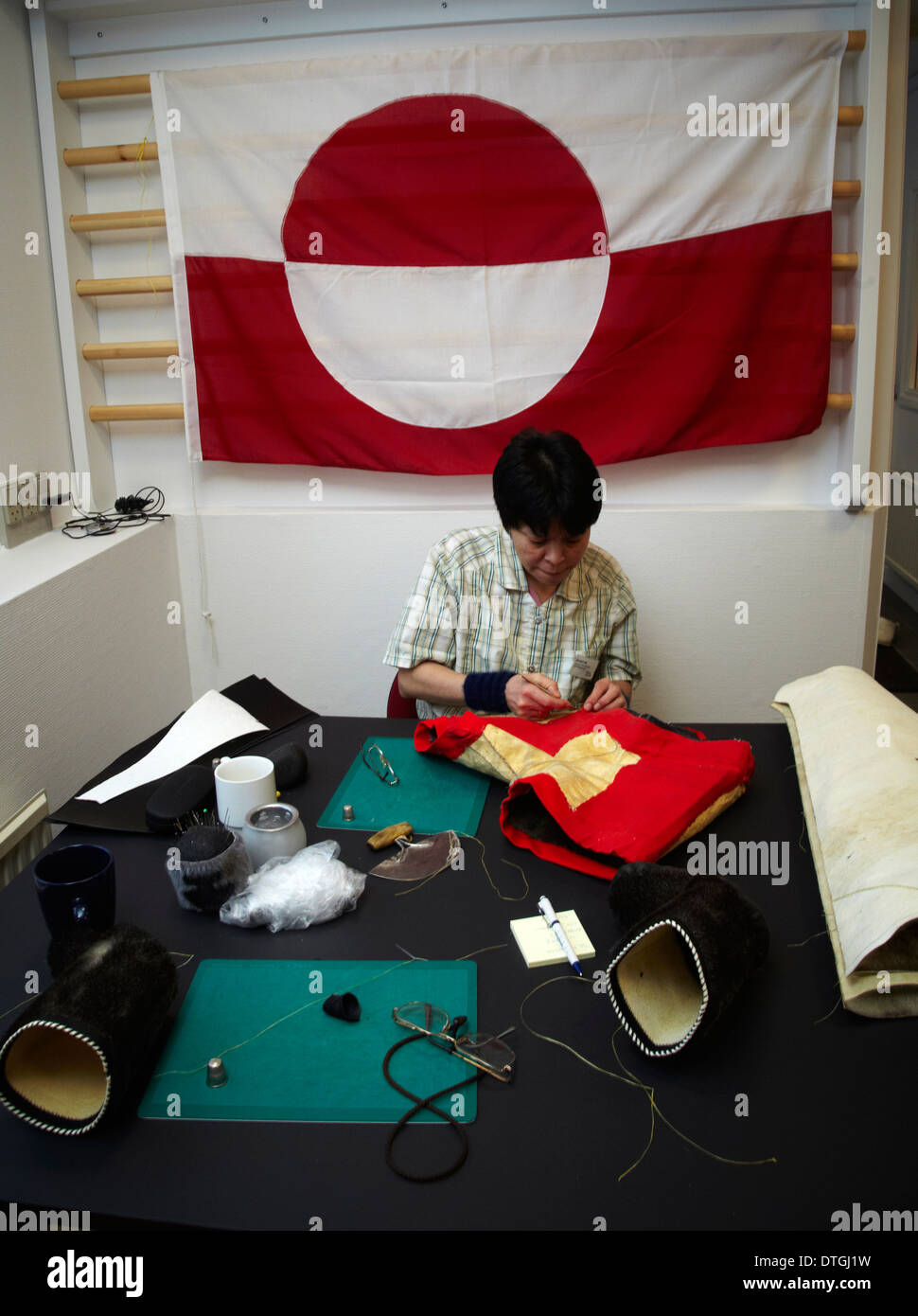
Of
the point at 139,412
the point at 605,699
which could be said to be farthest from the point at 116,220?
the point at 605,699

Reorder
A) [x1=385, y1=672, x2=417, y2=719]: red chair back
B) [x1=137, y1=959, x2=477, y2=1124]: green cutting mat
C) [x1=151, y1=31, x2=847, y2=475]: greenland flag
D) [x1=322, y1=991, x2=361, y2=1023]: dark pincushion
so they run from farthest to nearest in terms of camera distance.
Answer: [x1=151, y1=31, x2=847, y2=475]: greenland flag, [x1=385, y1=672, x2=417, y2=719]: red chair back, [x1=322, y1=991, x2=361, y2=1023]: dark pincushion, [x1=137, y1=959, x2=477, y2=1124]: green cutting mat

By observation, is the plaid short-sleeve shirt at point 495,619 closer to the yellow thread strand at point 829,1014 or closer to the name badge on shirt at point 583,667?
the name badge on shirt at point 583,667

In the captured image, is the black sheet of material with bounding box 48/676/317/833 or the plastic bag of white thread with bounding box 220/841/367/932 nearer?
→ the plastic bag of white thread with bounding box 220/841/367/932

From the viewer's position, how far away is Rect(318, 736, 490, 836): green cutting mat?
4.78 ft

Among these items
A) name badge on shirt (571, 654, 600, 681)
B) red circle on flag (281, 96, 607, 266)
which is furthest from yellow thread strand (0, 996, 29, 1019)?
red circle on flag (281, 96, 607, 266)

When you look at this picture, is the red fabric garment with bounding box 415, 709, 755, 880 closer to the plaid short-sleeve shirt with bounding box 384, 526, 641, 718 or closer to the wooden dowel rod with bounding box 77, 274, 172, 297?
→ the plaid short-sleeve shirt with bounding box 384, 526, 641, 718

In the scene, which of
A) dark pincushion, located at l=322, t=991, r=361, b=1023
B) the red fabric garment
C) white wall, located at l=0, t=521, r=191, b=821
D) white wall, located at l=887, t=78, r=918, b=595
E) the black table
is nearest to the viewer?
the black table

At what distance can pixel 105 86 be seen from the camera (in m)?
2.49

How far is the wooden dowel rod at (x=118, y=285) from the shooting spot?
2604mm

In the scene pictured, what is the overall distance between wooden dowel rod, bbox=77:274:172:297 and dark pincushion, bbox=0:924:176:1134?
6.86 ft

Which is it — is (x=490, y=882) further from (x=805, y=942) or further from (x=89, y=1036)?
(x=89, y=1036)

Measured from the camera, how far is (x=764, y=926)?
1.11 m

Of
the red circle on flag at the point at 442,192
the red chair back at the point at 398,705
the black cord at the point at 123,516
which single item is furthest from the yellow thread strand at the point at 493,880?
the red circle on flag at the point at 442,192

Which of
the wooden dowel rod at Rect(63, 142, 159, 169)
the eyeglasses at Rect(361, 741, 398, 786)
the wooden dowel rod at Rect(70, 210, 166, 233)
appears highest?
the wooden dowel rod at Rect(63, 142, 159, 169)
